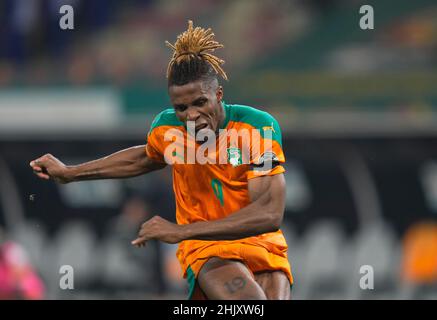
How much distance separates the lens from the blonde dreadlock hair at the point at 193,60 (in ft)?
20.6

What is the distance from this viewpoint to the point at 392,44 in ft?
58.5

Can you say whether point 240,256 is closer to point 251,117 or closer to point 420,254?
point 251,117

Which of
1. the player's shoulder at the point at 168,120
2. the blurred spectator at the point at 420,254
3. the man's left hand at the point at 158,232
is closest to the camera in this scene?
the man's left hand at the point at 158,232

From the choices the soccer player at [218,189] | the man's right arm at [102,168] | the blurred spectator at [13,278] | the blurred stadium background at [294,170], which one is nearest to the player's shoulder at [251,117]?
the soccer player at [218,189]

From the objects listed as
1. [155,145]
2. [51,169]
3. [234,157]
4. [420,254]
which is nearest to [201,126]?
[234,157]

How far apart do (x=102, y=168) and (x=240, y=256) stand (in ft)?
3.95

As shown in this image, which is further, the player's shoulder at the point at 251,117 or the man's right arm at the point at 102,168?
the man's right arm at the point at 102,168

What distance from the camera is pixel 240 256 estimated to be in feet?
21.3

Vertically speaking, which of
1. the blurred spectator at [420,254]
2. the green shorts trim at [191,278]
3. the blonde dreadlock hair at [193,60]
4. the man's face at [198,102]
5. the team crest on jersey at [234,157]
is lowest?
the blurred spectator at [420,254]

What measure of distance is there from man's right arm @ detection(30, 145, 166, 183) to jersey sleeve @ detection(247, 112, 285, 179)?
819 millimetres

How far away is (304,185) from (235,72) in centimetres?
337

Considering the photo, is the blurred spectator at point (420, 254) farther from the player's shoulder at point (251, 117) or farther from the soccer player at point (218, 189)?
the player's shoulder at point (251, 117)

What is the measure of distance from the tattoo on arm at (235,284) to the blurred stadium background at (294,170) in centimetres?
603

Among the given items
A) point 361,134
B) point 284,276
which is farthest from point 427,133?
point 284,276
